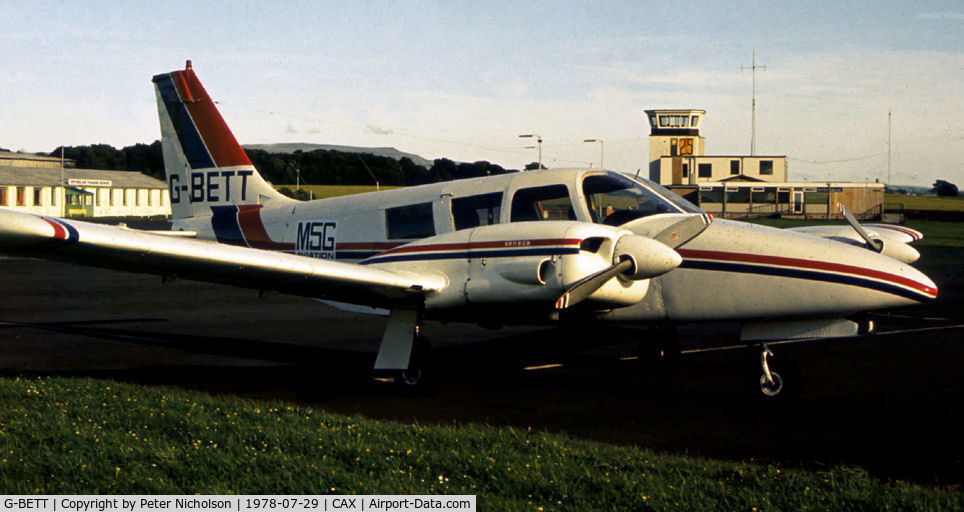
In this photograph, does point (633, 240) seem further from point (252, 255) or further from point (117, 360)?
point (117, 360)

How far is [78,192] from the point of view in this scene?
87.4 m

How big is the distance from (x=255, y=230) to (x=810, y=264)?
26.8 ft

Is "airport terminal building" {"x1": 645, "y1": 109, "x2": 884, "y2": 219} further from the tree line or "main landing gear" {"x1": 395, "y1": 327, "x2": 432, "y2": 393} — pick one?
"main landing gear" {"x1": 395, "y1": 327, "x2": 432, "y2": 393}

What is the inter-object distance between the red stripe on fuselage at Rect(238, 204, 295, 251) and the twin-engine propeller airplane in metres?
2.49

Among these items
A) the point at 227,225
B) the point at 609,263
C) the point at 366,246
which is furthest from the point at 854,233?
the point at 227,225

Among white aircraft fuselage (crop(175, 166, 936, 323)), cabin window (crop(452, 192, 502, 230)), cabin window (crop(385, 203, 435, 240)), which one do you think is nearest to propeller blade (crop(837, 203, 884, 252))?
white aircraft fuselage (crop(175, 166, 936, 323))

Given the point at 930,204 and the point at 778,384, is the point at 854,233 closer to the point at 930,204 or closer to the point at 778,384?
the point at 778,384

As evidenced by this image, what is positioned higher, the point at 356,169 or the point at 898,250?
the point at 356,169

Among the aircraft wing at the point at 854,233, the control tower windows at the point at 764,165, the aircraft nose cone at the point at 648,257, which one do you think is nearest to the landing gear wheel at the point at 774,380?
the aircraft nose cone at the point at 648,257

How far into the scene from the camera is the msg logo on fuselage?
12.5 metres

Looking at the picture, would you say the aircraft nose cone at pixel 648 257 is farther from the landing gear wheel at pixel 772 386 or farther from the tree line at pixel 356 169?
the tree line at pixel 356 169

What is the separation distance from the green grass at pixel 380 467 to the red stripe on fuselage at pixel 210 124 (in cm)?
634

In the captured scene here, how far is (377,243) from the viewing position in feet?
38.8

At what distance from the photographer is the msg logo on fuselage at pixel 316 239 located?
41.0 ft
